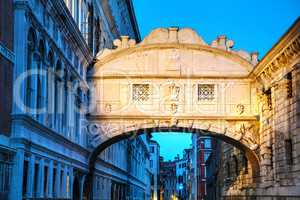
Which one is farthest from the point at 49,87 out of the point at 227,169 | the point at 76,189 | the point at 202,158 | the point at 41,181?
the point at 202,158

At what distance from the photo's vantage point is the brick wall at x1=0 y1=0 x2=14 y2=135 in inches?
583

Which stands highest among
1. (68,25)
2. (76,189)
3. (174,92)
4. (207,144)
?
(68,25)

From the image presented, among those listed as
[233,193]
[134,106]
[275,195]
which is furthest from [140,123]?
[233,193]

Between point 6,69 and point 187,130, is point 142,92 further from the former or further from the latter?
point 6,69

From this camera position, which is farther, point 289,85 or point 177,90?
point 177,90

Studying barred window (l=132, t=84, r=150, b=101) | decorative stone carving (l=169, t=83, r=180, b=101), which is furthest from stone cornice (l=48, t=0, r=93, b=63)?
decorative stone carving (l=169, t=83, r=180, b=101)

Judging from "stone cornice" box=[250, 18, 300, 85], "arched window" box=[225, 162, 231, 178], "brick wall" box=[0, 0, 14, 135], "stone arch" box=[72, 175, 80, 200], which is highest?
"stone cornice" box=[250, 18, 300, 85]

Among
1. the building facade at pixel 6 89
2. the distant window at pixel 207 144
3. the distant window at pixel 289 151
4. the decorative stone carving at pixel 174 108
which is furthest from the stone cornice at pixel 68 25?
the distant window at pixel 207 144

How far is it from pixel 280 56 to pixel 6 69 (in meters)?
11.4

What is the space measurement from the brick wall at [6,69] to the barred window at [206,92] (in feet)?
43.1

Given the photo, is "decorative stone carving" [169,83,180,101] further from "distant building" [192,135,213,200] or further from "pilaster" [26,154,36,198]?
"distant building" [192,135,213,200]

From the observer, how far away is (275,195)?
23391mm

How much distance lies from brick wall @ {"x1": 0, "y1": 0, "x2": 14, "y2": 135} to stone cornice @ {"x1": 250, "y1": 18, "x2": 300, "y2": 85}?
899 cm

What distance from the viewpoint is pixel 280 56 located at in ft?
76.1
